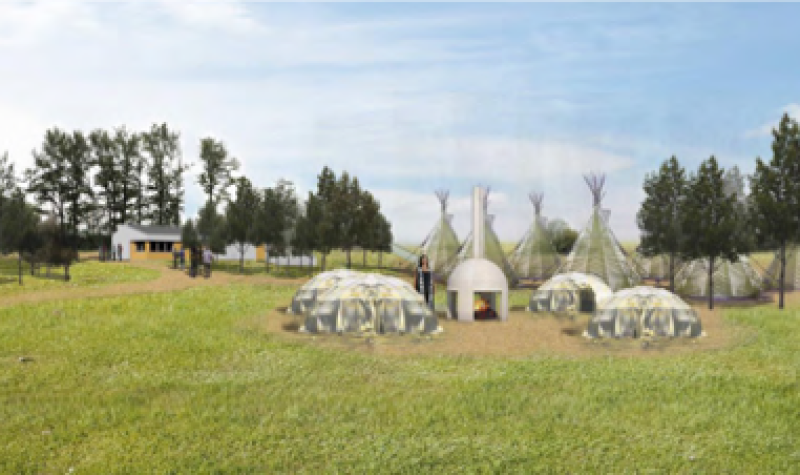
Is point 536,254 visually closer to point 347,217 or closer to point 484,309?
point 347,217

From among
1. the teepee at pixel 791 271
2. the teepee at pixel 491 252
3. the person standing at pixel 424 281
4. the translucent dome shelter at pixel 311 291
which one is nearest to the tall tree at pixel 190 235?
the teepee at pixel 491 252

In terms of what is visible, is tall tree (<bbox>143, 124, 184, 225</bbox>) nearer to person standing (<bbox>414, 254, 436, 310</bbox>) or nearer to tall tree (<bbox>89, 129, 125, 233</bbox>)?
tall tree (<bbox>89, 129, 125, 233</bbox>)

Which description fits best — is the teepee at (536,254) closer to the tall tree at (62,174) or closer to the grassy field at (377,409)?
the grassy field at (377,409)

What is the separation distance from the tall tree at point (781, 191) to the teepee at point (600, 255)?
6.05 m

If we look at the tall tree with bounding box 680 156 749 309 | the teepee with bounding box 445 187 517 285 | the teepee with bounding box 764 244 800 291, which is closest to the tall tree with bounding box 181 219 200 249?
the teepee with bounding box 445 187 517 285

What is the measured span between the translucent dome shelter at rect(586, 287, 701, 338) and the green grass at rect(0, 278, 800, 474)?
1.51 metres

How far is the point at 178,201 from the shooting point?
59.7 meters

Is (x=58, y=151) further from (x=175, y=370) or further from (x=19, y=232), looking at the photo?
(x=175, y=370)

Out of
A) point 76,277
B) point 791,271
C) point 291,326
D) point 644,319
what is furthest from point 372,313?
point 791,271

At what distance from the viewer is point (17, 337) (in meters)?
16.2

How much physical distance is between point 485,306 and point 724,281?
57.2 ft

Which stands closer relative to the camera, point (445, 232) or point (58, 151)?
point (445, 232)

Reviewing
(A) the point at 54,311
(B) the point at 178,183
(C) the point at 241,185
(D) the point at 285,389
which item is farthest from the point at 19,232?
(D) the point at 285,389

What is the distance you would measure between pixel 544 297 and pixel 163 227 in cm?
3910
